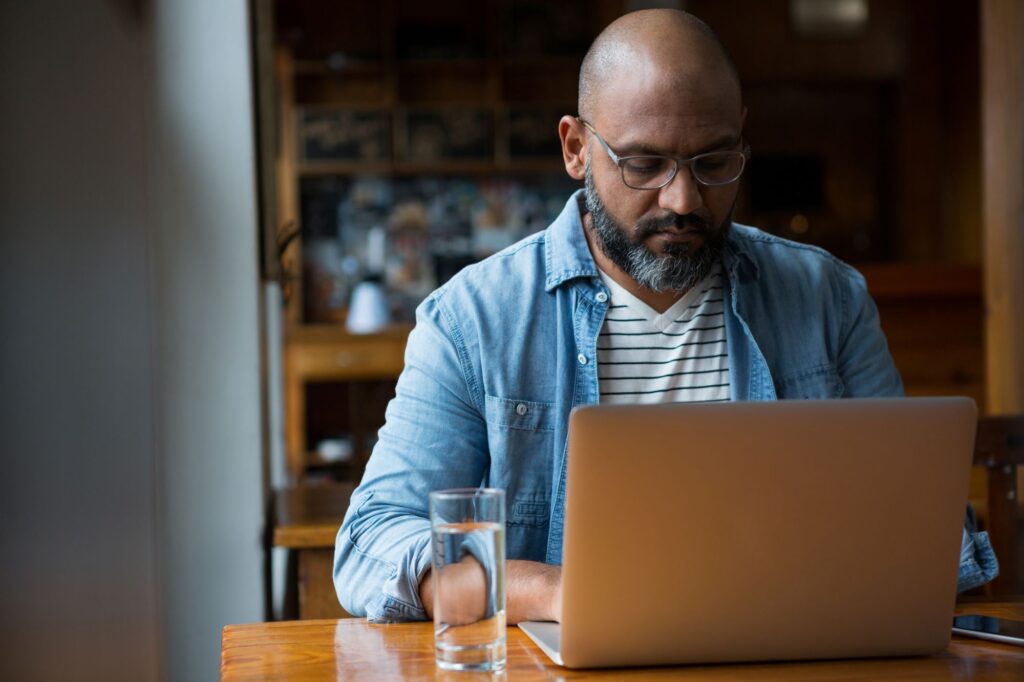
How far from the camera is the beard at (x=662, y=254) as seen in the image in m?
1.48

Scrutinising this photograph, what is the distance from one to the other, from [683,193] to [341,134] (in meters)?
5.11

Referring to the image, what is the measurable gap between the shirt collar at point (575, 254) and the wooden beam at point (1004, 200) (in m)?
1.62

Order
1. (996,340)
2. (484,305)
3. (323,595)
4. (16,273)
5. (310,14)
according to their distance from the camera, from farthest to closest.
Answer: (310,14) < (996,340) < (323,595) < (16,273) < (484,305)

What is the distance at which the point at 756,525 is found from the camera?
3.12 feet

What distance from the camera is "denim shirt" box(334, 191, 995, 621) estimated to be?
140 cm

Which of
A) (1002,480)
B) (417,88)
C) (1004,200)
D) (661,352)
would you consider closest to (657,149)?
(661,352)

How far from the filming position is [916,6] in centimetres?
684

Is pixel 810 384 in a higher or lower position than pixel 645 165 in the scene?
lower

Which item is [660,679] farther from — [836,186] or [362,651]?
[836,186]

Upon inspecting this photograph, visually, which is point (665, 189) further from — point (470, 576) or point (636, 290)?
point (470, 576)

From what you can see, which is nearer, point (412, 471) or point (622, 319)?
point (412, 471)

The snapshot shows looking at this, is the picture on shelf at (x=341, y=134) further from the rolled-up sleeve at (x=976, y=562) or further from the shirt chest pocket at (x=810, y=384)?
the rolled-up sleeve at (x=976, y=562)

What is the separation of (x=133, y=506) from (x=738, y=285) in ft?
3.58

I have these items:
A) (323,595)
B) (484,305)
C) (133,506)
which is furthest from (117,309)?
(484,305)
